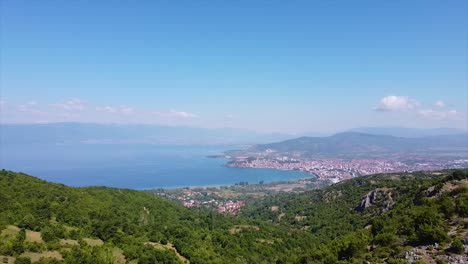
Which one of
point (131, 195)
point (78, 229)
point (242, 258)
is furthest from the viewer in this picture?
point (131, 195)

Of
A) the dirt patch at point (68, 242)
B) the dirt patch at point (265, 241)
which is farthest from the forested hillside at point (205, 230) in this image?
the dirt patch at point (265, 241)

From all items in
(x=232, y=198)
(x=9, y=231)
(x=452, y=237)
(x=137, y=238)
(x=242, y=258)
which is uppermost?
(x=452, y=237)

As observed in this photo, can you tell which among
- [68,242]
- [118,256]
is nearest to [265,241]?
[118,256]

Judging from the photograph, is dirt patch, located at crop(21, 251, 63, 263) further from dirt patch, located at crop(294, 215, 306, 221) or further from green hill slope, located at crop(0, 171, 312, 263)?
dirt patch, located at crop(294, 215, 306, 221)

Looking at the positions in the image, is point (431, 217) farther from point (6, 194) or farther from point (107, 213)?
point (6, 194)

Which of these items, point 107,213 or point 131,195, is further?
point 131,195

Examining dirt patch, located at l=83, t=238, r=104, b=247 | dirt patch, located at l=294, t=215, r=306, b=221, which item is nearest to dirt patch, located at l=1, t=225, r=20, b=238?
dirt patch, located at l=83, t=238, r=104, b=247

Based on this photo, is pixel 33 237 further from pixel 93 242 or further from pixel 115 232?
pixel 115 232

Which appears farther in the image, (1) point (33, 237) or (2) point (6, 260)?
(1) point (33, 237)

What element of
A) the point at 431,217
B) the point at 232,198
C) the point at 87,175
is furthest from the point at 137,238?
the point at 87,175
